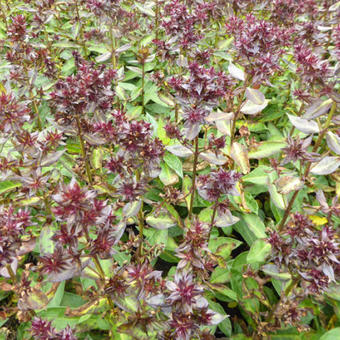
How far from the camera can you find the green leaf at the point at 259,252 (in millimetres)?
2783

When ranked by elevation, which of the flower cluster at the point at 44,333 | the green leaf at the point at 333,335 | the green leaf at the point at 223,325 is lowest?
the green leaf at the point at 223,325

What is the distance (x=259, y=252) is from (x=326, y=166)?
0.93 m

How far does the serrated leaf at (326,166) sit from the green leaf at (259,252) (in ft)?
2.67

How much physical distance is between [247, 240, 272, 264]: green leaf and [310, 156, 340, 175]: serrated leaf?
0.82 metres

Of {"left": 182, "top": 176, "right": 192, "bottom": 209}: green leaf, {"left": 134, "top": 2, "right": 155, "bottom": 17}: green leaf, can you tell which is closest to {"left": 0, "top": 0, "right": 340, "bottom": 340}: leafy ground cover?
{"left": 182, "top": 176, "right": 192, "bottom": 209}: green leaf

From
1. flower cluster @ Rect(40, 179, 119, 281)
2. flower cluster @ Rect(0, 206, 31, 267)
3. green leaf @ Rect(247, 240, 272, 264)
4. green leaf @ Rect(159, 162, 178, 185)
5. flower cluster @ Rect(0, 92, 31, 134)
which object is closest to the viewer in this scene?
flower cluster @ Rect(40, 179, 119, 281)

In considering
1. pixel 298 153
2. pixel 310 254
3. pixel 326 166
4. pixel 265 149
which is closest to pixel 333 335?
pixel 310 254

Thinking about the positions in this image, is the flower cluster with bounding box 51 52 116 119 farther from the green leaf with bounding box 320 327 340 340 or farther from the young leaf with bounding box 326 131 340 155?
the green leaf with bounding box 320 327 340 340

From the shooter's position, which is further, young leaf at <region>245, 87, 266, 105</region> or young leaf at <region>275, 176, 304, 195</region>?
young leaf at <region>245, 87, 266, 105</region>

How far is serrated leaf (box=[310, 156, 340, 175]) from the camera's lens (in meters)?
2.46

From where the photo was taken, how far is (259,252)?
2.85 m

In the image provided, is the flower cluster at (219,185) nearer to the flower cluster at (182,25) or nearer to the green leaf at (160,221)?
the green leaf at (160,221)

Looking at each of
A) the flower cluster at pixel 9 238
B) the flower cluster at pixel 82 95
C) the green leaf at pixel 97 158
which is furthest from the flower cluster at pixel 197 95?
the flower cluster at pixel 9 238

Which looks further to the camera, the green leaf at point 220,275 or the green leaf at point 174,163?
the green leaf at point 174,163
